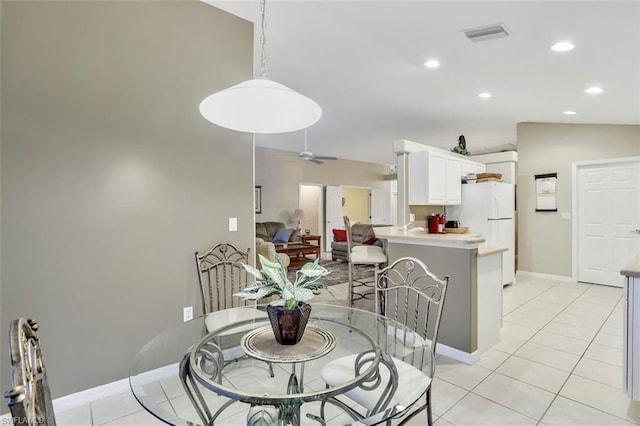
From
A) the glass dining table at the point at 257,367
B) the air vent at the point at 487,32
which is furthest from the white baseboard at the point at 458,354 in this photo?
the air vent at the point at 487,32

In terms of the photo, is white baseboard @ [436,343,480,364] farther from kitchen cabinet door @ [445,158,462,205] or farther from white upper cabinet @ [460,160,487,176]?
white upper cabinet @ [460,160,487,176]

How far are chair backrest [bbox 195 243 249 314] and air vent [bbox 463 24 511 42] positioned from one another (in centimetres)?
269

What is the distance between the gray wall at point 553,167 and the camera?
5.12 metres

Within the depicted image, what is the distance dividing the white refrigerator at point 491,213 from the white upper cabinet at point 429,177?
0.60 metres

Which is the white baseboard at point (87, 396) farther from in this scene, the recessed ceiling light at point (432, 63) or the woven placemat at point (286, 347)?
the recessed ceiling light at point (432, 63)

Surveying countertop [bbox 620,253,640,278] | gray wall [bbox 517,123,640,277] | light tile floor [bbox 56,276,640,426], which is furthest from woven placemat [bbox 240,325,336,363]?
gray wall [bbox 517,123,640,277]

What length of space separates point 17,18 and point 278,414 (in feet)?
8.73

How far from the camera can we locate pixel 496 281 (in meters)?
3.06

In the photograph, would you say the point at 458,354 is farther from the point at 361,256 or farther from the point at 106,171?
the point at 106,171

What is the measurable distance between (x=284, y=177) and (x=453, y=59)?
5744 mm

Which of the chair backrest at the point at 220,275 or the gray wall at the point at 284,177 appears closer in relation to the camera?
the chair backrest at the point at 220,275

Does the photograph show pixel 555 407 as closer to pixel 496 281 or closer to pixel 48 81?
pixel 496 281

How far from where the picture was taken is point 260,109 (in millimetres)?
1748

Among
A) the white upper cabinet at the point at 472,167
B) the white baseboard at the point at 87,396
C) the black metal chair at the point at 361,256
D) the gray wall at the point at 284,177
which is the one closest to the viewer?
the white baseboard at the point at 87,396
